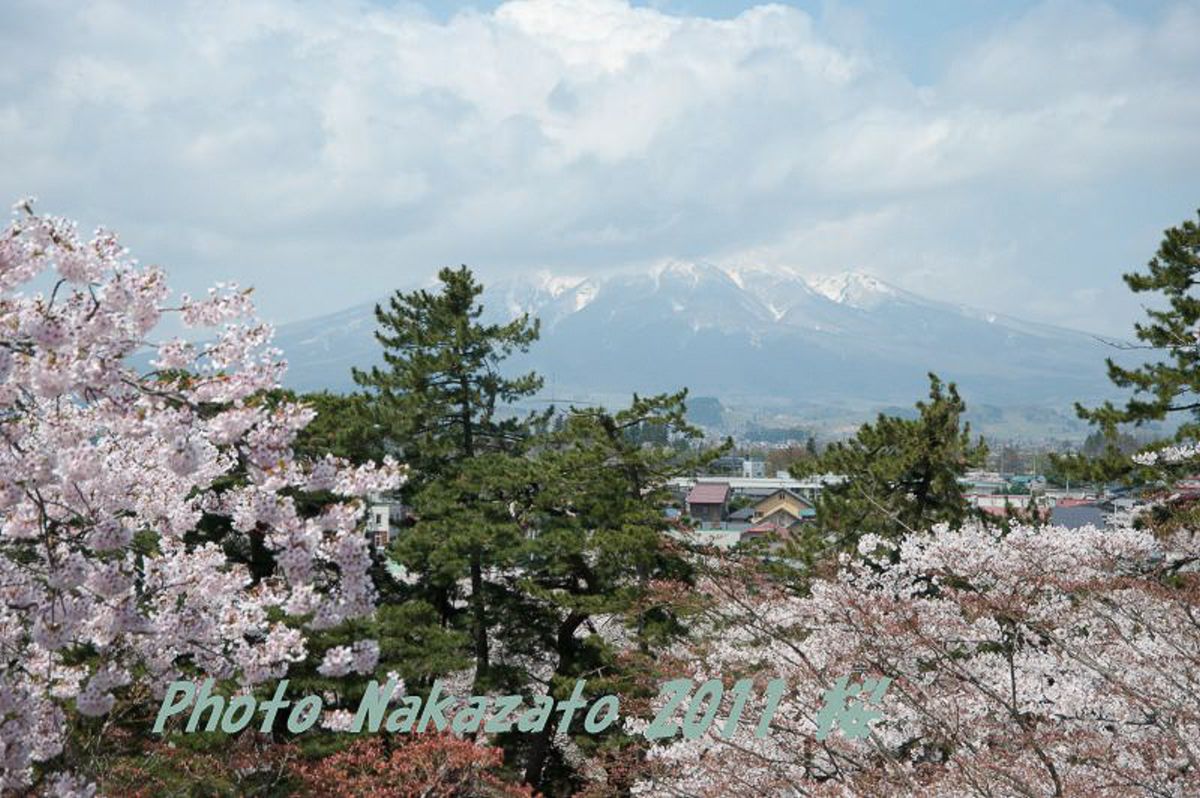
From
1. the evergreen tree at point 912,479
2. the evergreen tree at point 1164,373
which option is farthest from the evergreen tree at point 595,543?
the evergreen tree at point 1164,373

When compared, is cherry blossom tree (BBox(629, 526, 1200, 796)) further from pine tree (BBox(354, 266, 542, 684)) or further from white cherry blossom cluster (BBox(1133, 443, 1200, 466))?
pine tree (BBox(354, 266, 542, 684))

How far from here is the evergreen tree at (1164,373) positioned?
11.5 m

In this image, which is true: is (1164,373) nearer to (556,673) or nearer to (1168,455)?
(1168,455)

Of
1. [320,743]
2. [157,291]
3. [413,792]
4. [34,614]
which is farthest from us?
[320,743]

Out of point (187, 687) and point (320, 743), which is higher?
point (187, 687)

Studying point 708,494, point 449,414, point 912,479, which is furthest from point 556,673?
point 708,494

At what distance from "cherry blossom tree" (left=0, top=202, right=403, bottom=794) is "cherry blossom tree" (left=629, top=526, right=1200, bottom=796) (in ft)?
11.3

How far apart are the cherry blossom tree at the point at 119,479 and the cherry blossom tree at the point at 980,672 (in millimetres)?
3450

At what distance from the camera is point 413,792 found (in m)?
8.54

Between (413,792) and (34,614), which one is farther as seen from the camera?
(413,792)

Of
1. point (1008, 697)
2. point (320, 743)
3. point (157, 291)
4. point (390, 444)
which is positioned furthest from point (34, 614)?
point (390, 444)

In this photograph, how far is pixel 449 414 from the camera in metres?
13.8

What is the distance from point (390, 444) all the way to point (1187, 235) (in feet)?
34.3

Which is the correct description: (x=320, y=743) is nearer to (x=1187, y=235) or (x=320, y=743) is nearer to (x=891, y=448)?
(x=891, y=448)
